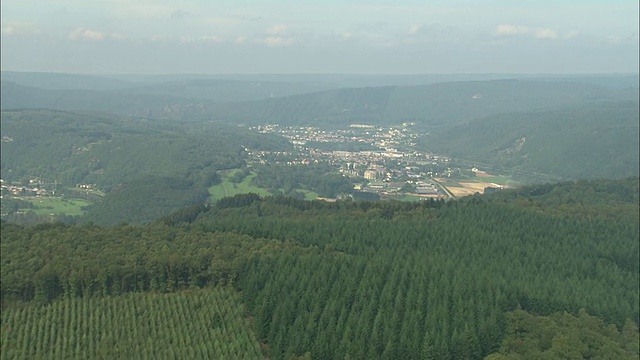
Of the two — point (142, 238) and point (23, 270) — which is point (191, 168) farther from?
point (23, 270)

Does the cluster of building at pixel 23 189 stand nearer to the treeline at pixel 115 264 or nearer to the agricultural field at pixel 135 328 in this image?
the treeline at pixel 115 264

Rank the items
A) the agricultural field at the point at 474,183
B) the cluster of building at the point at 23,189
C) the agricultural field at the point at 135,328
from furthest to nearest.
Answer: the agricultural field at the point at 474,183, the cluster of building at the point at 23,189, the agricultural field at the point at 135,328

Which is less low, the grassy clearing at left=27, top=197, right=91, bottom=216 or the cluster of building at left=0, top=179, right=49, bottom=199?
the grassy clearing at left=27, top=197, right=91, bottom=216

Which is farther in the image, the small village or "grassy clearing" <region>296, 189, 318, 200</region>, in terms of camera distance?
the small village

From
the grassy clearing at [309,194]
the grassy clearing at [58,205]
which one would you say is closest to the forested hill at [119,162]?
the grassy clearing at [58,205]

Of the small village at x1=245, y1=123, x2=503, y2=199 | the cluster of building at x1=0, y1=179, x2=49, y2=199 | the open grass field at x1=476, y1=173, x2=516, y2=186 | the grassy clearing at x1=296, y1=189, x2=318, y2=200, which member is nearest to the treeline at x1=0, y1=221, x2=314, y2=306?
the grassy clearing at x1=296, y1=189, x2=318, y2=200

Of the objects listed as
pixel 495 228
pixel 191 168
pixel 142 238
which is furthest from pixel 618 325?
pixel 191 168

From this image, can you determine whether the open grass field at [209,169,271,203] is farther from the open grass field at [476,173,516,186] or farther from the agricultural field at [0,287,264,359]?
the agricultural field at [0,287,264,359]

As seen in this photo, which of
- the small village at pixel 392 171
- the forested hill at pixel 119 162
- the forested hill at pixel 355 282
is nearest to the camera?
the forested hill at pixel 355 282
